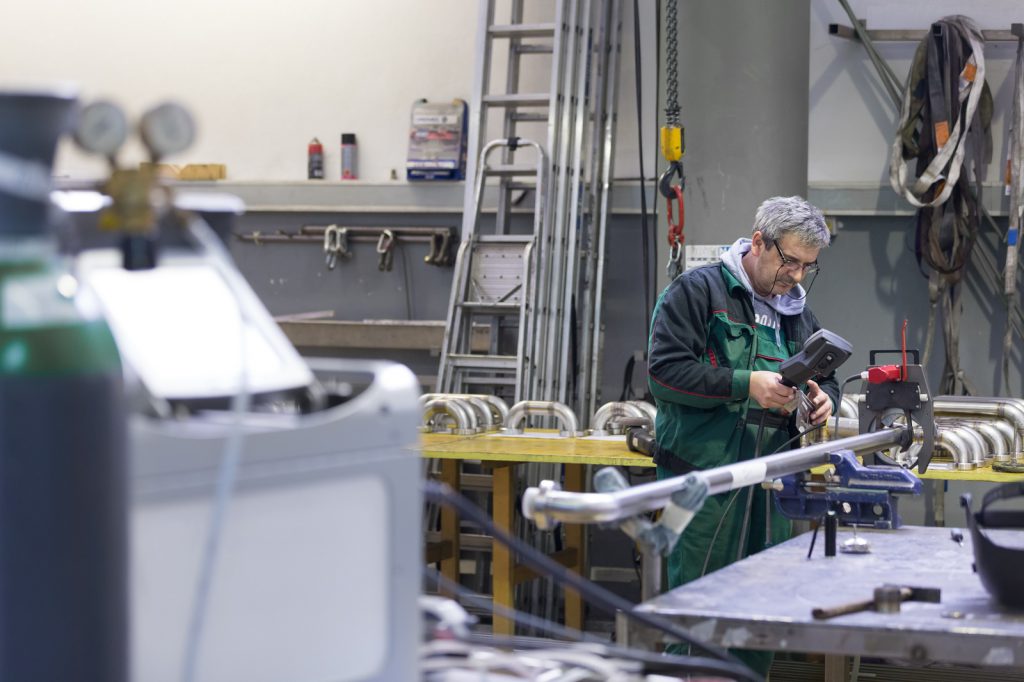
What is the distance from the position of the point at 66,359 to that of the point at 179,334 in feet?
1.15

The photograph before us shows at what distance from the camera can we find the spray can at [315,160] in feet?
20.4

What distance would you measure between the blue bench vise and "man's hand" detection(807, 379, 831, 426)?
425 mm

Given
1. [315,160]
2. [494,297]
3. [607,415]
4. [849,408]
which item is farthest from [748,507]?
[315,160]

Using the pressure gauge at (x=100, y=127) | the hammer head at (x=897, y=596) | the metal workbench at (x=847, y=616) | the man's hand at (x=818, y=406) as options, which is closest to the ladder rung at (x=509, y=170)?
the man's hand at (x=818, y=406)

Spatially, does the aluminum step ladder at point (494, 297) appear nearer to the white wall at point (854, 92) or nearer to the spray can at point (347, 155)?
the spray can at point (347, 155)

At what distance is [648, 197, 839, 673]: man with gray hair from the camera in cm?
302

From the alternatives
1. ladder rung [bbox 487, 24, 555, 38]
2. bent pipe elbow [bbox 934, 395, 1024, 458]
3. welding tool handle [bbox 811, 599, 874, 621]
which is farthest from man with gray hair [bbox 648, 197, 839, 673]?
ladder rung [bbox 487, 24, 555, 38]

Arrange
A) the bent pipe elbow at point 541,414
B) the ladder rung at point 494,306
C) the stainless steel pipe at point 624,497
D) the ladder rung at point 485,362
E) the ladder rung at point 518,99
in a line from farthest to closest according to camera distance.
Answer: the ladder rung at point 518,99 < the ladder rung at point 494,306 < the ladder rung at point 485,362 < the bent pipe elbow at point 541,414 < the stainless steel pipe at point 624,497

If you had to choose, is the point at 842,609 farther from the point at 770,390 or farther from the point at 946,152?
the point at 946,152

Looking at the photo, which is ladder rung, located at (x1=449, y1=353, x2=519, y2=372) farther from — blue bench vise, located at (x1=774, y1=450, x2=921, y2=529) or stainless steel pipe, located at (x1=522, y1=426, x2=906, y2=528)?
stainless steel pipe, located at (x1=522, y1=426, x2=906, y2=528)

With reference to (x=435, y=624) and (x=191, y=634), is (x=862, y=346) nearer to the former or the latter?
(x=435, y=624)

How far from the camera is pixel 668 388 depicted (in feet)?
10.1

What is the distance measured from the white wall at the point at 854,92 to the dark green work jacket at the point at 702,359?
2671 mm

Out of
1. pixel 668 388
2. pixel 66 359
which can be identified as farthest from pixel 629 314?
pixel 66 359
